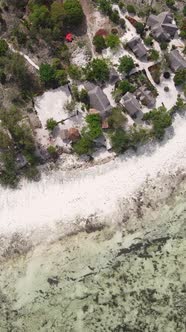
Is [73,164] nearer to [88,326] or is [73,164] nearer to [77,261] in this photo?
[77,261]

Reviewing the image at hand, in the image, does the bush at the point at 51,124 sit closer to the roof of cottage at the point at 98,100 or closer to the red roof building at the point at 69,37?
the roof of cottage at the point at 98,100

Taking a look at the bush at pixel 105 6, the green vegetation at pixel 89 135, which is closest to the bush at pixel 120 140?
the green vegetation at pixel 89 135

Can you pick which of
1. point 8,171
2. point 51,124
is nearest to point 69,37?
point 51,124

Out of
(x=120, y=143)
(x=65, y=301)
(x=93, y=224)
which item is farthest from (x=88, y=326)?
(x=120, y=143)

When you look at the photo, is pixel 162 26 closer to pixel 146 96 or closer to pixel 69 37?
pixel 146 96

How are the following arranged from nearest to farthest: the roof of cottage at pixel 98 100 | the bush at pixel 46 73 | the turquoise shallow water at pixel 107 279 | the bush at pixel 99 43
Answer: the turquoise shallow water at pixel 107 279
the roof of cottage at pixel 98 100
the bush at pixel 46 73
the bush at pixel 99 43
